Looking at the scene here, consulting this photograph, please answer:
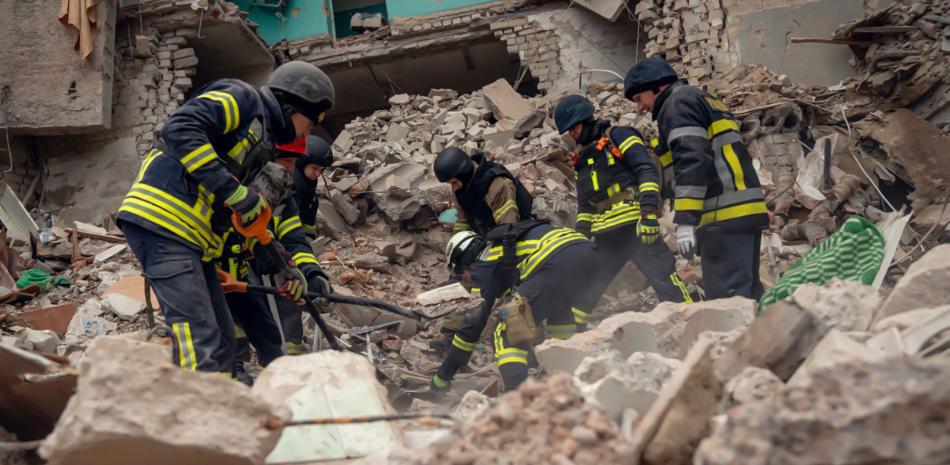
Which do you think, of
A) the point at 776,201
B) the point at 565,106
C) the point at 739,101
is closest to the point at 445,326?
the point at 565,106

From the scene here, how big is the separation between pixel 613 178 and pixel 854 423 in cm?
372

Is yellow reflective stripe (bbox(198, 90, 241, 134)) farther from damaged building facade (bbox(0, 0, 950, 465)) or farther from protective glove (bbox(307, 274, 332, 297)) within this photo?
damaged building facade (bbox(0, 0, 950, 465))

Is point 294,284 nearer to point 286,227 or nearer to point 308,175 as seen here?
point 286,227

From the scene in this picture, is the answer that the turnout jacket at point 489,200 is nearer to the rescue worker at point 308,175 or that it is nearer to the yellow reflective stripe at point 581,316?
Answer: the yellow reflective stripe at point 581,316

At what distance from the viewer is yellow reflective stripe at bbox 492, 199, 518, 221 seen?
4539 mm

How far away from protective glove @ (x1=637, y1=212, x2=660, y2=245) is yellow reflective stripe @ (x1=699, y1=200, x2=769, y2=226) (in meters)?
0.48

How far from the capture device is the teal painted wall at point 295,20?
12.8m

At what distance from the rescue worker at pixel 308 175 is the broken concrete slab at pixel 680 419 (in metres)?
3.76

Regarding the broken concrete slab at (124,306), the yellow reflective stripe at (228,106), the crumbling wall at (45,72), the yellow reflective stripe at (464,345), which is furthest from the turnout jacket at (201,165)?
the crumbling wall at (45,72)

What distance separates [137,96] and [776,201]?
313 inches

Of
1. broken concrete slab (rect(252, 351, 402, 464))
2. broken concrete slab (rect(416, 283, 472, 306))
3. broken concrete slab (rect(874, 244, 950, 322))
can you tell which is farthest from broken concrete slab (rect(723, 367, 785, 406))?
broken concrete slab (rect(416, 283, 472, 306))

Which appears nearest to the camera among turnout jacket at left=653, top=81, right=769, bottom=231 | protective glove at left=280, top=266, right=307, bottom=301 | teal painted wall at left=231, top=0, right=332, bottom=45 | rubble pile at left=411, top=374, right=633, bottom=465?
rubble pile at left=411, top=374, right=633, bottom=465

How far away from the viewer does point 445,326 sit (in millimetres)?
4777

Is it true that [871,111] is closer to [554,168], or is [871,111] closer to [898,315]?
[554,168]
